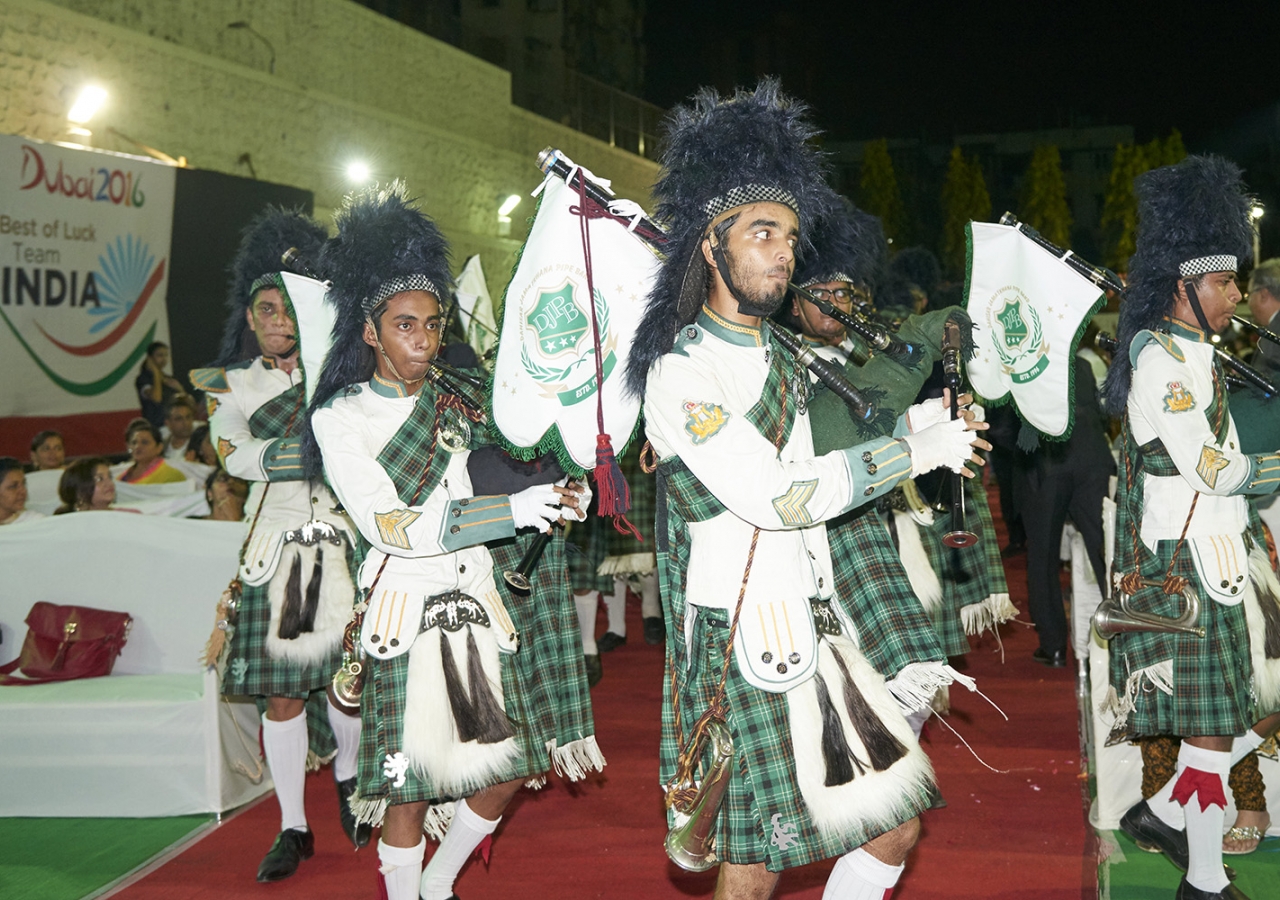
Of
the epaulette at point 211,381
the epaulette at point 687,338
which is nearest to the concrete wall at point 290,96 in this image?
the epaulette at point 211,381

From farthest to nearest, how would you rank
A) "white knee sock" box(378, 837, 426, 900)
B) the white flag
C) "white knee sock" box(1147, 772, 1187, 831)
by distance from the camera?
the white flag
"white knee sock" box(1147, 772, 1187, 831)
"white knee sock" box(378, 837, 426, 900)

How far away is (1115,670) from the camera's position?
12.5 ft

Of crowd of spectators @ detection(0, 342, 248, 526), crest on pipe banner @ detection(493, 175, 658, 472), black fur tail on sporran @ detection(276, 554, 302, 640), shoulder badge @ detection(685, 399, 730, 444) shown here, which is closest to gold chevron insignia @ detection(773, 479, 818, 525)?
shoulder badge @ detection(685, 399, 730, 444)

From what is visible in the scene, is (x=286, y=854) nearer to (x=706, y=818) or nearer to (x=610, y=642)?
(x=706, y=818)

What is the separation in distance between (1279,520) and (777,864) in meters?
3.02

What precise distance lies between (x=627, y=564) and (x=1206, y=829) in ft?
12.9

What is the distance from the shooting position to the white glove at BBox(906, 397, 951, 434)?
2.59 metres

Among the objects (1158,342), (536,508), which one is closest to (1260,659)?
(1158,342)

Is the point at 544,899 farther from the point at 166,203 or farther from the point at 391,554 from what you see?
the point at 166,203

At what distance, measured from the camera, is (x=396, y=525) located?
9.96ft

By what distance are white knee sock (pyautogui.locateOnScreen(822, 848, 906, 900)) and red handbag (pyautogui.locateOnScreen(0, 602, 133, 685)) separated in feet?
11.8

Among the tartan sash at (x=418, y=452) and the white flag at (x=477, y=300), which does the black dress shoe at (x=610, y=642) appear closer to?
the white flag at (x=477, y=300)

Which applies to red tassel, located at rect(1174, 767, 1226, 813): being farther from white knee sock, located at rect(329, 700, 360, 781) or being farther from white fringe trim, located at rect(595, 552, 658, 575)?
white fringe trim, located at rect(595, 552, 658, 575)

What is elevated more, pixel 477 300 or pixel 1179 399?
pixel 477 300
